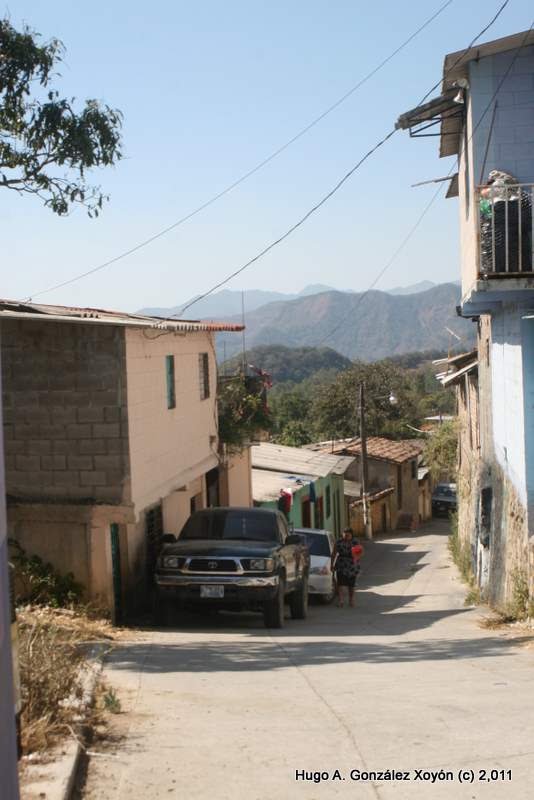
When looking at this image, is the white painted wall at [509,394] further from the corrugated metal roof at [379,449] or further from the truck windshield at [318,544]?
the corrugated metal roof at [379,449]

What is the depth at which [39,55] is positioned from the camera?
11.9 meters

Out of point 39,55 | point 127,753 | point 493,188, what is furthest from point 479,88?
point 127,753

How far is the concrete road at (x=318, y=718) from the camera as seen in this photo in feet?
17.5

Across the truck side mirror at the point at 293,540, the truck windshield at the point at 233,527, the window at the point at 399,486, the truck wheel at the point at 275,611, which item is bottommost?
the window at the point at 399,486

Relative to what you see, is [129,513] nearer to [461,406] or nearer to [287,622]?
[287,622]

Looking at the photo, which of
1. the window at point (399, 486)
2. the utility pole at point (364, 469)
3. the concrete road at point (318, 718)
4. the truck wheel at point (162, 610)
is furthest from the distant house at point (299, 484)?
the concrete road at point (318, 718)

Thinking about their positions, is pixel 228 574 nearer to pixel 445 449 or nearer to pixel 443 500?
pixel 445 449

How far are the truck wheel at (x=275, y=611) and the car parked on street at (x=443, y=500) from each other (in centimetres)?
4149

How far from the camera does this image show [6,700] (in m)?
4.02

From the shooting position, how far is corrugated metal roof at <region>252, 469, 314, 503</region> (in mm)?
27489

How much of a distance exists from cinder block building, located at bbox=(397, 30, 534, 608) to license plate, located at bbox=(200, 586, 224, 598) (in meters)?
4.00

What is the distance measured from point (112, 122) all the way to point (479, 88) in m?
5.58

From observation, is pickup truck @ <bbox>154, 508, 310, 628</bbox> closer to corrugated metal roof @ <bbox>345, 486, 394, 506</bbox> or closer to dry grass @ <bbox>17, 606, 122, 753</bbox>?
dry grass @ <bbox>17, 606, 122, 753</bbox>

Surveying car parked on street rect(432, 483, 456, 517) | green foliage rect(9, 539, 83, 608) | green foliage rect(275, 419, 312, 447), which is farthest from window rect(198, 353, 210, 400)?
car parked on street rect(432, 483, 456, 517)
